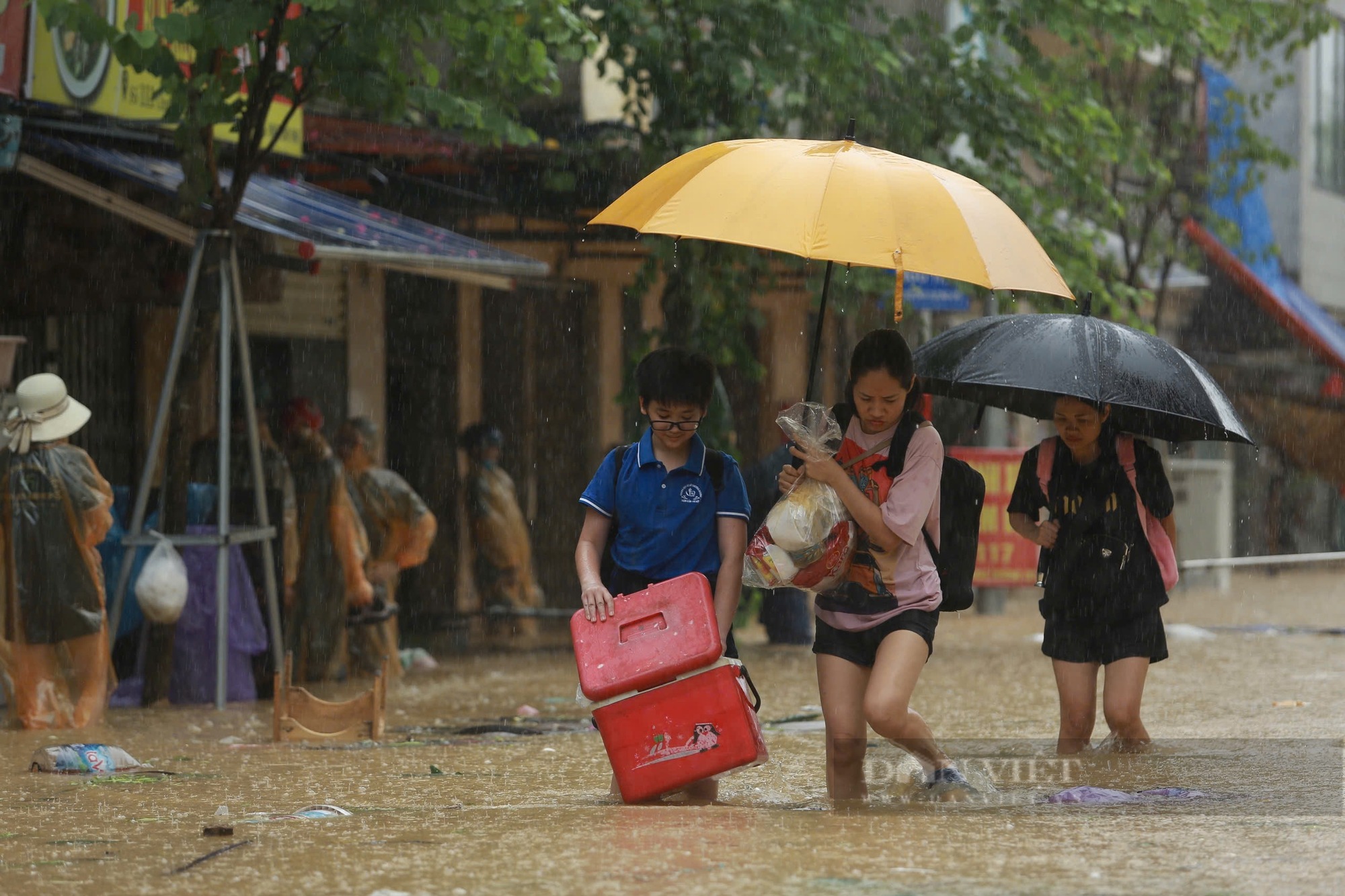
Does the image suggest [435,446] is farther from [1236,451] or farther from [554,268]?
[1236,451]

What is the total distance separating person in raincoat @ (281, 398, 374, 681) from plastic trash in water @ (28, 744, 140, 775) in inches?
174

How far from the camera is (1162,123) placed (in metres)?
20.9

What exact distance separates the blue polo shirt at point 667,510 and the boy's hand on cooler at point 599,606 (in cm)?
24

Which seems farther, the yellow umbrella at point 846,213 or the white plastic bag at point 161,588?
the white plastic bag at point 161,588

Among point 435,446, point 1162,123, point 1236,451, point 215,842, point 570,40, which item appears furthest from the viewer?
point 1236,451

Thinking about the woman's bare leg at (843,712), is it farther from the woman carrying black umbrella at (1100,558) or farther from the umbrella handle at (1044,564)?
the umbrella handle at (1044,564)

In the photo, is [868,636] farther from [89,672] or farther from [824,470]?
[89,672]

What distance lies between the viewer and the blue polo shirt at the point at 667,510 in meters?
5.86

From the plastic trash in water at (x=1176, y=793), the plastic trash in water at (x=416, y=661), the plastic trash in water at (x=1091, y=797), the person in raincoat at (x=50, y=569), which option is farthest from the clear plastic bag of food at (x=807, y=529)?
the plastic trash in water at (x=416, y=661)

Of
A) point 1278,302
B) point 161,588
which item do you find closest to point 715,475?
point 161,588

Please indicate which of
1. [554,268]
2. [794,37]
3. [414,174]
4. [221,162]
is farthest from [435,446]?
[794,37]

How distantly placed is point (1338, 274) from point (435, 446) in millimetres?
21157

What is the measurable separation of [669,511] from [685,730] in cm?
68

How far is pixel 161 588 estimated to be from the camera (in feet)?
32.1
